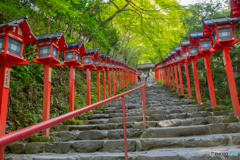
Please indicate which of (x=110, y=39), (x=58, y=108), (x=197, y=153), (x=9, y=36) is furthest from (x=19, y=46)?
(x=110, y=39)

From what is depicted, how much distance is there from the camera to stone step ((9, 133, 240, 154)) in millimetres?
2631

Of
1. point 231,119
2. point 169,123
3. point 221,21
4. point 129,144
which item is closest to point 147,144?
point 129,144

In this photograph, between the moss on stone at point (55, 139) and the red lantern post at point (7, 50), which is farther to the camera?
the moss on stone at point (55, 139)

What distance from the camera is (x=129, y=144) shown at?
273 centimetres

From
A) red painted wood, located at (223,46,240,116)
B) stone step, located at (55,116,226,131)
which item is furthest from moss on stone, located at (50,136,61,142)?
red painted wood, located at (223,46,240,116)

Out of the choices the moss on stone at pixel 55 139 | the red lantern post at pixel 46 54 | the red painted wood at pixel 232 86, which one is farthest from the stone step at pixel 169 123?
the red lantern post at pixel 46 54

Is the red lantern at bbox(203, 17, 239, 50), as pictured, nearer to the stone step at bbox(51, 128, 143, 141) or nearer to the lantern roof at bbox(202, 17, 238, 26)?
the lantern roof at bbox(202, 17, 238, 26)

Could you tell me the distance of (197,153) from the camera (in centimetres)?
220

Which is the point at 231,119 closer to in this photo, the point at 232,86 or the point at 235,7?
the point at 232,86

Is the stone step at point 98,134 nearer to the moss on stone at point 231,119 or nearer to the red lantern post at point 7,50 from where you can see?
the red lantern post at point 7,50

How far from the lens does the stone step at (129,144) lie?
2.63 m

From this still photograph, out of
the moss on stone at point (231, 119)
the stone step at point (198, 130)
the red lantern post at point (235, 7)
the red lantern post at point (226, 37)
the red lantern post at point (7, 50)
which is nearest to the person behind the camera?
the red lantern post at point (7, 50)

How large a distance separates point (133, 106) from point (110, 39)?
729cm

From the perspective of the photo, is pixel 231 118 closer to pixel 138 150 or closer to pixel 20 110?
pixel 138 150
